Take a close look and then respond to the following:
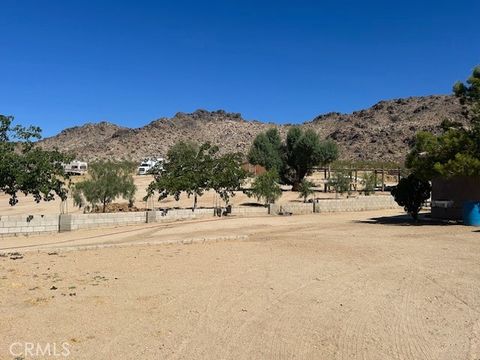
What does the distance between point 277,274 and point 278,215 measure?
1817 cm

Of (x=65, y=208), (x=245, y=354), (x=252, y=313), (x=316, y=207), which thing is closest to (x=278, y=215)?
(x=316, y=207)

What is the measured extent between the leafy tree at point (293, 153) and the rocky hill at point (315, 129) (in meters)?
49.3

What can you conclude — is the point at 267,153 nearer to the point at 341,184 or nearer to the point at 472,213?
the point at 341,184

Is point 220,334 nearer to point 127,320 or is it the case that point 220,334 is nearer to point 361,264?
point 127,320

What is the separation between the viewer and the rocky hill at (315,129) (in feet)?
350

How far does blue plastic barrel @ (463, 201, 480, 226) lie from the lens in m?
22.1

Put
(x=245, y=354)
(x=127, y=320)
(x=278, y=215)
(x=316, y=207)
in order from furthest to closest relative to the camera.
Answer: (x=316, y=207) → (x=278, y=215) → (x=127, y=320) → (x=245, y=354)

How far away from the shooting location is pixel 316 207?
1253 inches

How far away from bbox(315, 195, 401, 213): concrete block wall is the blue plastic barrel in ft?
35.2

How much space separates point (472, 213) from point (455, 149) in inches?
117

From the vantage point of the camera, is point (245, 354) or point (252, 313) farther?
point (252, 313)

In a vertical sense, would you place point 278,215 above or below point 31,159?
below

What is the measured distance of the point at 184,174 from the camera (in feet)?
93.9

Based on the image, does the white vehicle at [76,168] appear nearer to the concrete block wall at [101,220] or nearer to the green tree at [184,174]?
the green tree at [184,174]
